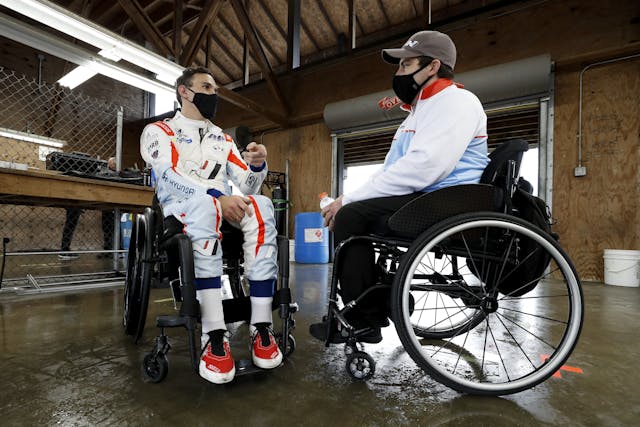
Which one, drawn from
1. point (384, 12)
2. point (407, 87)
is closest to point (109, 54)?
point (407, 87)

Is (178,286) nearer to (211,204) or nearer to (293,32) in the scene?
(211,204)

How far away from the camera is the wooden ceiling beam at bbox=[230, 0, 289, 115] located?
15.3ft

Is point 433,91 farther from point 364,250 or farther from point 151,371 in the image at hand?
point 151,371

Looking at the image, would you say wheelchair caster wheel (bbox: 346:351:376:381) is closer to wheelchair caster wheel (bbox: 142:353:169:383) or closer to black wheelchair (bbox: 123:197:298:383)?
black wheelchair (bbox: 123:197:298:383)

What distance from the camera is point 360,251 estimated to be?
0.95m

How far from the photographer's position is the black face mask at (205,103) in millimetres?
1270

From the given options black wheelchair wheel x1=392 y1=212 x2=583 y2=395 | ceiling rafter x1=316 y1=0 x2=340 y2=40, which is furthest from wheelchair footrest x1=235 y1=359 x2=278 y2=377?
ceiling rafter x1=316 y1=0 x2=340 y2=40

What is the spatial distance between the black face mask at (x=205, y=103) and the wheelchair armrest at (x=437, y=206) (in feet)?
2.84

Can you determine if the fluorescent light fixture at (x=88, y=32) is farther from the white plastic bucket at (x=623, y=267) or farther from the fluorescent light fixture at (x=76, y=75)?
the white plastic bucket at (x=623, y=267)

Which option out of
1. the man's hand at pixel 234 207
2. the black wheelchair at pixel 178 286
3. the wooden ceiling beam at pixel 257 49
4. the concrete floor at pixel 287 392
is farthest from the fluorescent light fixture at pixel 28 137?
the man's hand at pixel 234 207

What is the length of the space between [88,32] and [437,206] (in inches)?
149

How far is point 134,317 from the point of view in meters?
1.36

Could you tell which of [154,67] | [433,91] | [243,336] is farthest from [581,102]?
[154,67]

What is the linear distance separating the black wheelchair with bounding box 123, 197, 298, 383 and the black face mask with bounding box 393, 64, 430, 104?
66 centimetres
